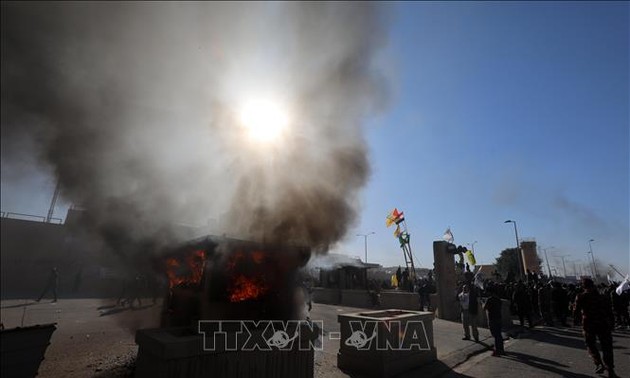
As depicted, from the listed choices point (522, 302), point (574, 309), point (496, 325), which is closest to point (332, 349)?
point (496, 325)

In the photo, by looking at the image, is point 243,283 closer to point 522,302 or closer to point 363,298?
point 522,302

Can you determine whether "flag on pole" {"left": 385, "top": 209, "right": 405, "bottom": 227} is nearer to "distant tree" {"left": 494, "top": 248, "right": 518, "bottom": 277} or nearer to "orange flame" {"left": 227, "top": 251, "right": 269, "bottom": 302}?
"orange flame" {"left": 227, "top": 251, "right": 269, "bottom": 302}

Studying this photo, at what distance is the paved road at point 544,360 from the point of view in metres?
6.31

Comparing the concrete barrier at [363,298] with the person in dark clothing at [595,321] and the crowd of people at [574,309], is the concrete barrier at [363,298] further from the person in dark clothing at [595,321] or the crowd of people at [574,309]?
the person in dark clothing at [595,321]

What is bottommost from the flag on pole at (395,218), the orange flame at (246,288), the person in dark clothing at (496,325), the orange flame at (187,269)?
the person in dark clothing at (496,325)

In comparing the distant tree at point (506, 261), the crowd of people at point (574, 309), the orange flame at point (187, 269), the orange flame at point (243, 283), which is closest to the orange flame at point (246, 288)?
the orange flame at point (243, 283)

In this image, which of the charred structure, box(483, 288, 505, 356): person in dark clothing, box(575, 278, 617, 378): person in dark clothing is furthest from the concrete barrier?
the charred structure

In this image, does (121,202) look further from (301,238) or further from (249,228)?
(301,238)

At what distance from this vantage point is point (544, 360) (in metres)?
7.19

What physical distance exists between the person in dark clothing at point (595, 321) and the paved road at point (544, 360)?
38 centimetres

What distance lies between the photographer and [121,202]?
296 inches

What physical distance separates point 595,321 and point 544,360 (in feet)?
5.25

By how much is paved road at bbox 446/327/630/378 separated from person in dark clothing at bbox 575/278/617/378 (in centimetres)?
38

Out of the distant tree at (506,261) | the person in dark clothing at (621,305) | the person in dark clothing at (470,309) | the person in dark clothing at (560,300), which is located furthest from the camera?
the distant tree at (506,261)
